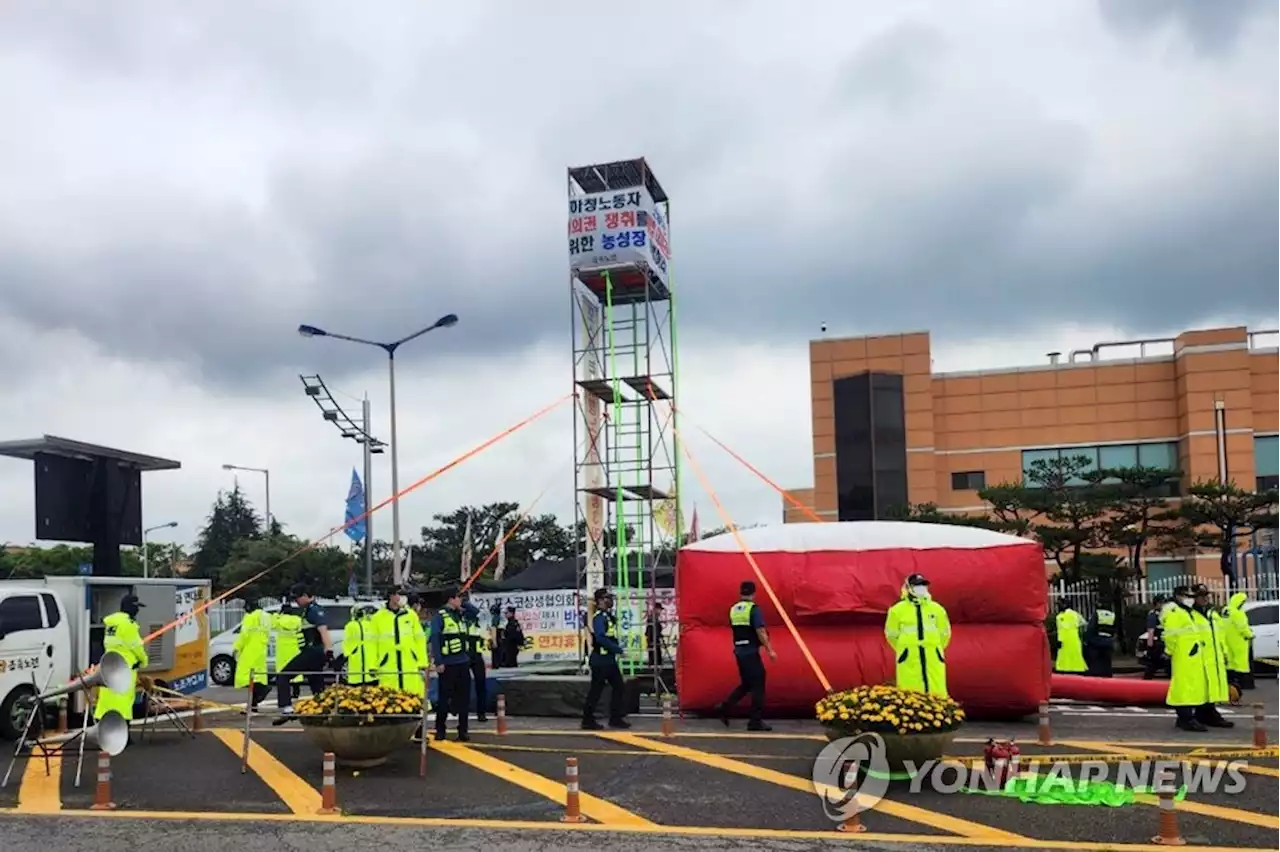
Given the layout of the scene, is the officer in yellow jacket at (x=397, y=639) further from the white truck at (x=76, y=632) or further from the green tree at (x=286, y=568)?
the green tree at (x=286, y=568)

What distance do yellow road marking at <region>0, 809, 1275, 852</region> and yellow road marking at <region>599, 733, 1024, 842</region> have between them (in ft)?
0.76

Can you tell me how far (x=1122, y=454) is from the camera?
4169cm

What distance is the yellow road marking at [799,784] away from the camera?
785 centimetres

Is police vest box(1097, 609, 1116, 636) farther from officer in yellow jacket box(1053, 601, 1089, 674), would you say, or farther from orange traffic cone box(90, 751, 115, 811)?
orange traffic cone box(90, 751, 115, 811)

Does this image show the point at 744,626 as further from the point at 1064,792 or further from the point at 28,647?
the point at 28,647

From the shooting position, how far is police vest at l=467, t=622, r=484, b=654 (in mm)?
12844

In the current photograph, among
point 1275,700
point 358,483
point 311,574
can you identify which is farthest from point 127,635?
point 311,574

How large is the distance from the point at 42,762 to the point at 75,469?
667 cm

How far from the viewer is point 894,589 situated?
545 inches

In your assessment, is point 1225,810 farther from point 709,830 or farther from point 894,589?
point 894,589

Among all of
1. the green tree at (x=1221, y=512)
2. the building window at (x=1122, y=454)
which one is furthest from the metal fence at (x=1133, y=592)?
the building window at (x=1122, y=454)

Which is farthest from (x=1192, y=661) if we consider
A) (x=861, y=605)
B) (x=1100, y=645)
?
(x=1100, y=645)

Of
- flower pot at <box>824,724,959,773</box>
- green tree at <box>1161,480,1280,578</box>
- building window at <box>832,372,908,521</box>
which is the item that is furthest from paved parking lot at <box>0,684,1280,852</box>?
building window at <box>832,372,908,521</box>

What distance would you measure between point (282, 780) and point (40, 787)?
6.88 feet
